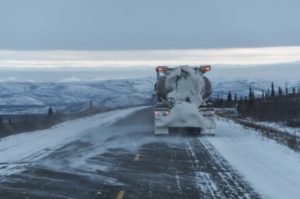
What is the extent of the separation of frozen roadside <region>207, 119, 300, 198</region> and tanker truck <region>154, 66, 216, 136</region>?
1082 mm

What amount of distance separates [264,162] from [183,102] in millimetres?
10646

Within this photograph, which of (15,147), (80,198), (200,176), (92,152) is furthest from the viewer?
(15,147)

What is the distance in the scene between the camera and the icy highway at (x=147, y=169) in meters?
12.8

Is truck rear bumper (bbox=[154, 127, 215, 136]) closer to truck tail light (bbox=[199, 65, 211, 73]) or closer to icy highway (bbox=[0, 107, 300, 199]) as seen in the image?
icy highway (bbox=[0, 107, 300, 199])

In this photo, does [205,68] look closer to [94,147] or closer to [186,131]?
[186,131]

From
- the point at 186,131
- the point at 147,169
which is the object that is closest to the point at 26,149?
the point at 147,169

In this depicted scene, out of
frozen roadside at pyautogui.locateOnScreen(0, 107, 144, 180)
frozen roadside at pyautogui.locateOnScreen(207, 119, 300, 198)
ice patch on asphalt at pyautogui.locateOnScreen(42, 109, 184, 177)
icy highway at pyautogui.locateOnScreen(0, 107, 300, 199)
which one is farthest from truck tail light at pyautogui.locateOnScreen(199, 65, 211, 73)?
frozen roadside at pyautogui.locateOnScreen(0, 107, 144, 180)

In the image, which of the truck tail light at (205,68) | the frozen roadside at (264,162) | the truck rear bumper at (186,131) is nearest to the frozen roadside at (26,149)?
the truck rear bumper at (186,131)

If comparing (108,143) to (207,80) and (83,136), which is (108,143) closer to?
(83,136)

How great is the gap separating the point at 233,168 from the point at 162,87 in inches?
538

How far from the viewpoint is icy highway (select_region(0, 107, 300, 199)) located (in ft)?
42.0

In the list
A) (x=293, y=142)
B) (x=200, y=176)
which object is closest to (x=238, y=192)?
(x=200, y=176)

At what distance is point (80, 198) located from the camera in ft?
39.5

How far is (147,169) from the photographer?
16344 millimetres
